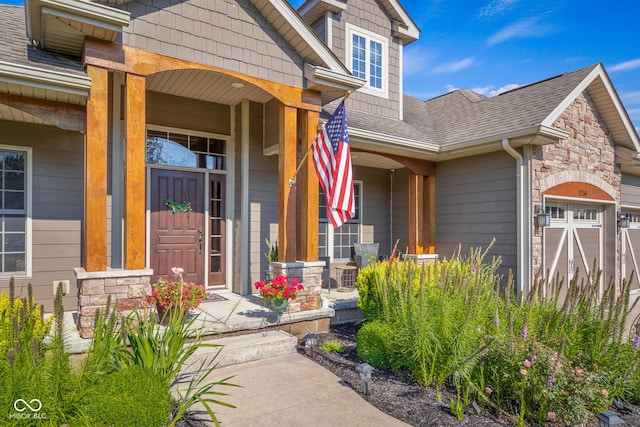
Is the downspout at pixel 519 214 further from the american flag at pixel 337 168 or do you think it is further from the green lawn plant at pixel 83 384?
the green lawn plant at pixel 83 384

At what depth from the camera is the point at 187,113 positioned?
644cm

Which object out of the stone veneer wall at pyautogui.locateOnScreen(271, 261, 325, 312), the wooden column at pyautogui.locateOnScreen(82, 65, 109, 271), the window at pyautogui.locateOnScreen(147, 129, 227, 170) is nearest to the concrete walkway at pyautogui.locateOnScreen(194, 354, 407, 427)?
the stone veneer wall at pyautogui.locateOnScreen(271, 261, 325, 312)

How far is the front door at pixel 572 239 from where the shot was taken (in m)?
7.70

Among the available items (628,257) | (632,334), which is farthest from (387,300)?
(628,257)

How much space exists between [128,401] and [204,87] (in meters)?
4.64

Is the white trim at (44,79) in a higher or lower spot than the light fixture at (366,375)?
higher

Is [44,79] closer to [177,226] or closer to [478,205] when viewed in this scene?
[177,226]

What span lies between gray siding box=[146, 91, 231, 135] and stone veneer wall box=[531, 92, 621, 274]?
5.43 metres

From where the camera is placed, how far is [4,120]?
506 centimetres

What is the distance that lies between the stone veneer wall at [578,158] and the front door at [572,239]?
0.58 m

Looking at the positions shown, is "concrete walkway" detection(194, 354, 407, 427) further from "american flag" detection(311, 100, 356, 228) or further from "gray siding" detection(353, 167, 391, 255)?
"gray siding" detection(353, 167, 391, 255)

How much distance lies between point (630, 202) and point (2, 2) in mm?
14119

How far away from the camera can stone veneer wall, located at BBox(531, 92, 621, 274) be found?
7016 mm

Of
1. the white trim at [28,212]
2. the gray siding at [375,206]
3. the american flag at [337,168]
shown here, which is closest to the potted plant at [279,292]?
the american flag at [337,168]
